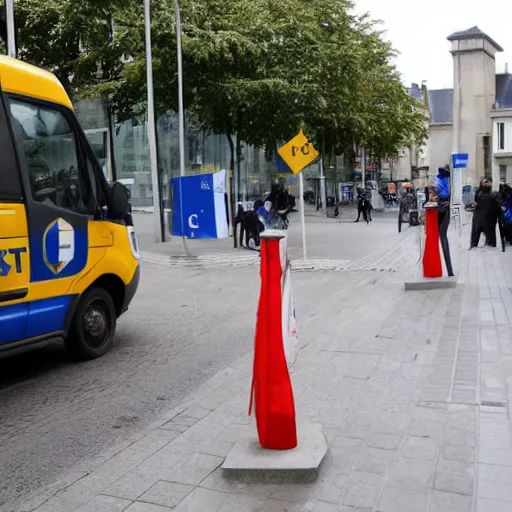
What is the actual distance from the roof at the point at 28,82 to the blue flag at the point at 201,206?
10264 mm

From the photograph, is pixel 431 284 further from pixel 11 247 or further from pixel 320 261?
pixel 11 247

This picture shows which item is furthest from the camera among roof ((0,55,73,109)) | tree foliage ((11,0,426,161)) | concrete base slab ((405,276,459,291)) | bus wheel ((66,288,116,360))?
tree foliage ((11,0,426,161))

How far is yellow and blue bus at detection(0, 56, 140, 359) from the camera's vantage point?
6156 millimetres

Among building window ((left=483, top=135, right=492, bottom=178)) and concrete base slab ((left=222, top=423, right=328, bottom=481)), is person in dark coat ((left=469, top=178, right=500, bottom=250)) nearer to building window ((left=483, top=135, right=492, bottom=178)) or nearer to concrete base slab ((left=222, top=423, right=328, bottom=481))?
concrete base slab ((left=222, top=423, right=328, bottom=481))

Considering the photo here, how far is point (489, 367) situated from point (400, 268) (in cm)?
847

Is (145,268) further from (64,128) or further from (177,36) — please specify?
(64,128)

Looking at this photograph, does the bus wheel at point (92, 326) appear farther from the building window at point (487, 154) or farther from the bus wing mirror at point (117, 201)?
the building window at point (487, 154)

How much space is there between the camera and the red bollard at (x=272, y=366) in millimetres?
4281

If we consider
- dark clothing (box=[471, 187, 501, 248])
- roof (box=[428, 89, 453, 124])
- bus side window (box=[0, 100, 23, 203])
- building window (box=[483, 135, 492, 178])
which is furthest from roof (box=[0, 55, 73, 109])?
roof (box=[428, 89, 453, 124])

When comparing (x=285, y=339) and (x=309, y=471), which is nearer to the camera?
(x=309, y=471)

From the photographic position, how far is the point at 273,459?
14.0ft

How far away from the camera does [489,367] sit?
21.9ft

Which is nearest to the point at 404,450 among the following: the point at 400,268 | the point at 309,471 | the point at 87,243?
the point at 309,471

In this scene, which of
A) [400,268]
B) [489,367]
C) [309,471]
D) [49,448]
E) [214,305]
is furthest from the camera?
[400,268]
